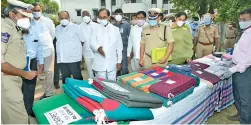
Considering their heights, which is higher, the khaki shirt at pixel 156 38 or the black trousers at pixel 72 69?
the khaki shirt at pixel 156 38

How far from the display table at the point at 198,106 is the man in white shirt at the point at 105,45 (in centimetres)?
165

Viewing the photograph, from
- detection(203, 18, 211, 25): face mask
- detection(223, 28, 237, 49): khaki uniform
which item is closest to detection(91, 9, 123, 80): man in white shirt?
detection(203, 18, 211, 25): face mask

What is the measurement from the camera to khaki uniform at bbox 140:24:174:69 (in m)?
3.43

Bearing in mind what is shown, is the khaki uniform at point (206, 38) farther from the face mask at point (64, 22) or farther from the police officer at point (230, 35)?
the face mask at point (64, 22)

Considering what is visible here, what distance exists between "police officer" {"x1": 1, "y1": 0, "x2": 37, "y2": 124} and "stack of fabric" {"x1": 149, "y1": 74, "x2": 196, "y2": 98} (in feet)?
4.27

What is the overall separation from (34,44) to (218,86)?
10.1 ft

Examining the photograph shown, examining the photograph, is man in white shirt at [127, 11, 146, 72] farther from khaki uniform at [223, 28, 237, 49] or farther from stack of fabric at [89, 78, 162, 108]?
khaki uniform at [223, 28, 237, 49]

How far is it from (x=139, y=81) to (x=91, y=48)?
1.85 m

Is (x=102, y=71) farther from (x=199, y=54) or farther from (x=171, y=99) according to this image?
(x=199, y=54)

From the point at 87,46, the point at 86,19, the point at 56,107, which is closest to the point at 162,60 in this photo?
the point at 56,107

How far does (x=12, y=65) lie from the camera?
215cm

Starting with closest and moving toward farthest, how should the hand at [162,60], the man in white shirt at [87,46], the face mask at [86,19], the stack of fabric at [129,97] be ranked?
1. the stack of fabric at [129,97]
2. the hand at [162,60]
3. the man in white shirt at [87,46]
4. the face mask at [86,19]

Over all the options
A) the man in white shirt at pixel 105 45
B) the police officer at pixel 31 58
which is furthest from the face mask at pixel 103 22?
the police officer at pixel 31 58

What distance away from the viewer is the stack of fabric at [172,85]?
7.36ft
